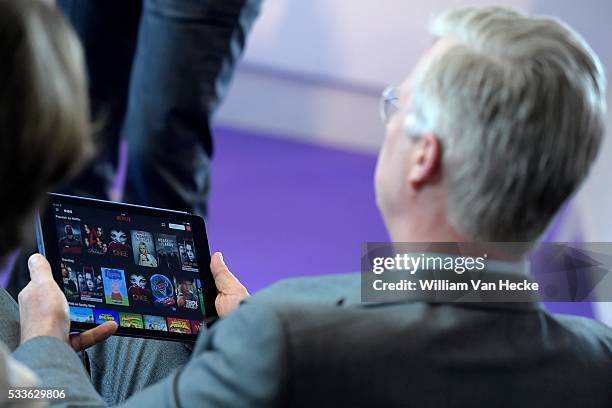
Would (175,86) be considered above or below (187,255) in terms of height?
above

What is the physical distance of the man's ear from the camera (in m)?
1.01

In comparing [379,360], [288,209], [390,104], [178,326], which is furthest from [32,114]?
[288,209]

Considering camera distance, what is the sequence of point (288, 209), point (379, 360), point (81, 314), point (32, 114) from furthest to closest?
Result: 1. point (288, 209)
2. point (81, 314)
3. point (379, 360)
4. point (32, 114)

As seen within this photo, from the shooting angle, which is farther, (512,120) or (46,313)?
(46,313)

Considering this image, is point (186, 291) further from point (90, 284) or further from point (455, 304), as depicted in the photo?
point (455, 304)

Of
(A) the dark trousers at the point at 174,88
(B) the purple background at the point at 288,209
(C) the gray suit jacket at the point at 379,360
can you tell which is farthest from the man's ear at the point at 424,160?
(B) the purple background at the point at 288,209

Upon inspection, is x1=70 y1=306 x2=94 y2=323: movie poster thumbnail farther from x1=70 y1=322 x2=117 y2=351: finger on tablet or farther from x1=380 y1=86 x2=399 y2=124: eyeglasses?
x1=380 y1=86 x2=399 y2=124: eyeglasses

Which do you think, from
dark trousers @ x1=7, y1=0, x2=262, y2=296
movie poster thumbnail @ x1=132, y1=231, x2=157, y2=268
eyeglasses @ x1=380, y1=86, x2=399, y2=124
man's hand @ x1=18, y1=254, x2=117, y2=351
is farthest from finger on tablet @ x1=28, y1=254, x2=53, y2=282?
dark trousers @ x1=7, y1=0, x2=262, y2=296

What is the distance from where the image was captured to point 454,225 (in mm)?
1022

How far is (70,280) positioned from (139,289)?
76 millimetres

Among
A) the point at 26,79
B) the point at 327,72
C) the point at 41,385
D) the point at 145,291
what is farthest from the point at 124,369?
the point at 327,72

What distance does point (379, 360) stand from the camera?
0.94 meters

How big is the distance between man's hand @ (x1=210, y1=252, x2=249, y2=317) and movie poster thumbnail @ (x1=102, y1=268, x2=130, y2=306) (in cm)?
11

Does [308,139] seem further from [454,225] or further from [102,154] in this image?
[454,225]
